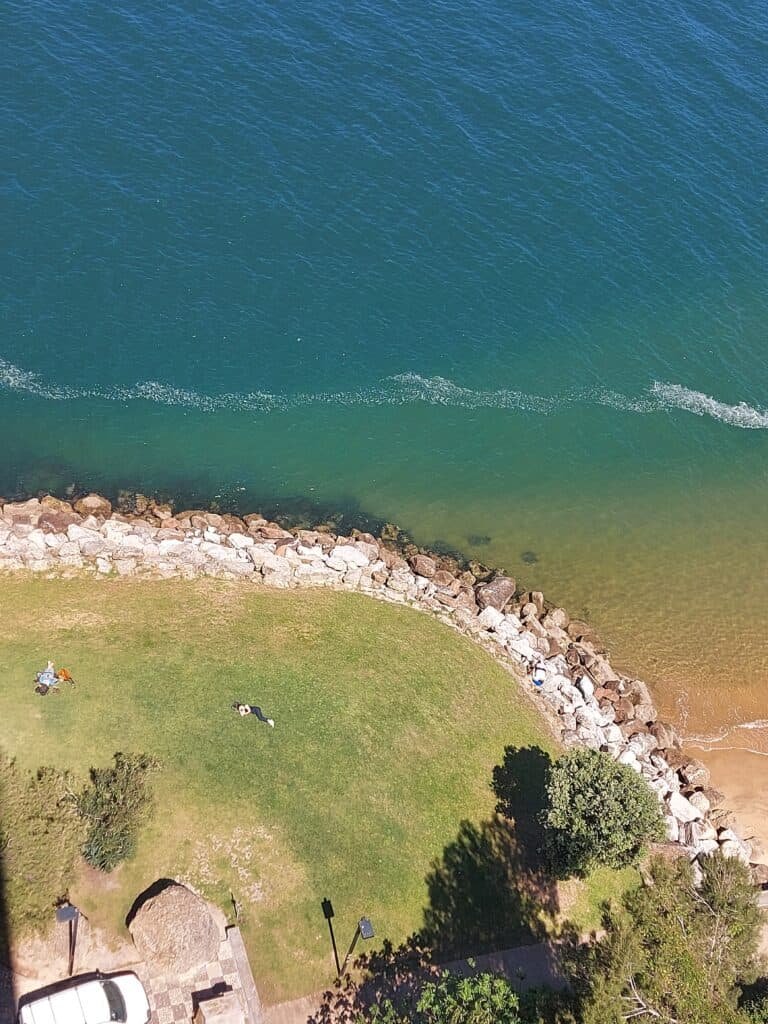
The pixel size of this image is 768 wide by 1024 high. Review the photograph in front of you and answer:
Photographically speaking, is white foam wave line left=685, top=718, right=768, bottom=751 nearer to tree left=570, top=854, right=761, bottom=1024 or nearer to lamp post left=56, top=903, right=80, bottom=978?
tree left=570, top=854, right=761, bottom=1024

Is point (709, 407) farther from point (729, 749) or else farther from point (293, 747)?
point (293, 747)

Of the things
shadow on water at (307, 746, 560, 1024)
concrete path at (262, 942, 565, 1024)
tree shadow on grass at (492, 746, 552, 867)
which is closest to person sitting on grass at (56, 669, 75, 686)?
concrete path at (262, 942, 565, 1024)

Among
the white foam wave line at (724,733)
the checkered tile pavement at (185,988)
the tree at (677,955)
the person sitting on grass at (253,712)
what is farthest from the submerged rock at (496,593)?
the checkered tile pavement at (185,988)

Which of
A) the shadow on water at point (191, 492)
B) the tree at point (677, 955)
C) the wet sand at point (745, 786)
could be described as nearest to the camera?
the tree at point (677, 955)

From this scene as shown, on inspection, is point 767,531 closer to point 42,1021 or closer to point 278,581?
point 278,581

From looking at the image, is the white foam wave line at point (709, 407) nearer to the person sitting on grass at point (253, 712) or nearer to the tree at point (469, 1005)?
the person sitting on grass at point (253, 712)

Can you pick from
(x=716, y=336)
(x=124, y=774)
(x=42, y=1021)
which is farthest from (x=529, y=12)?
(x=42, y=1021)
